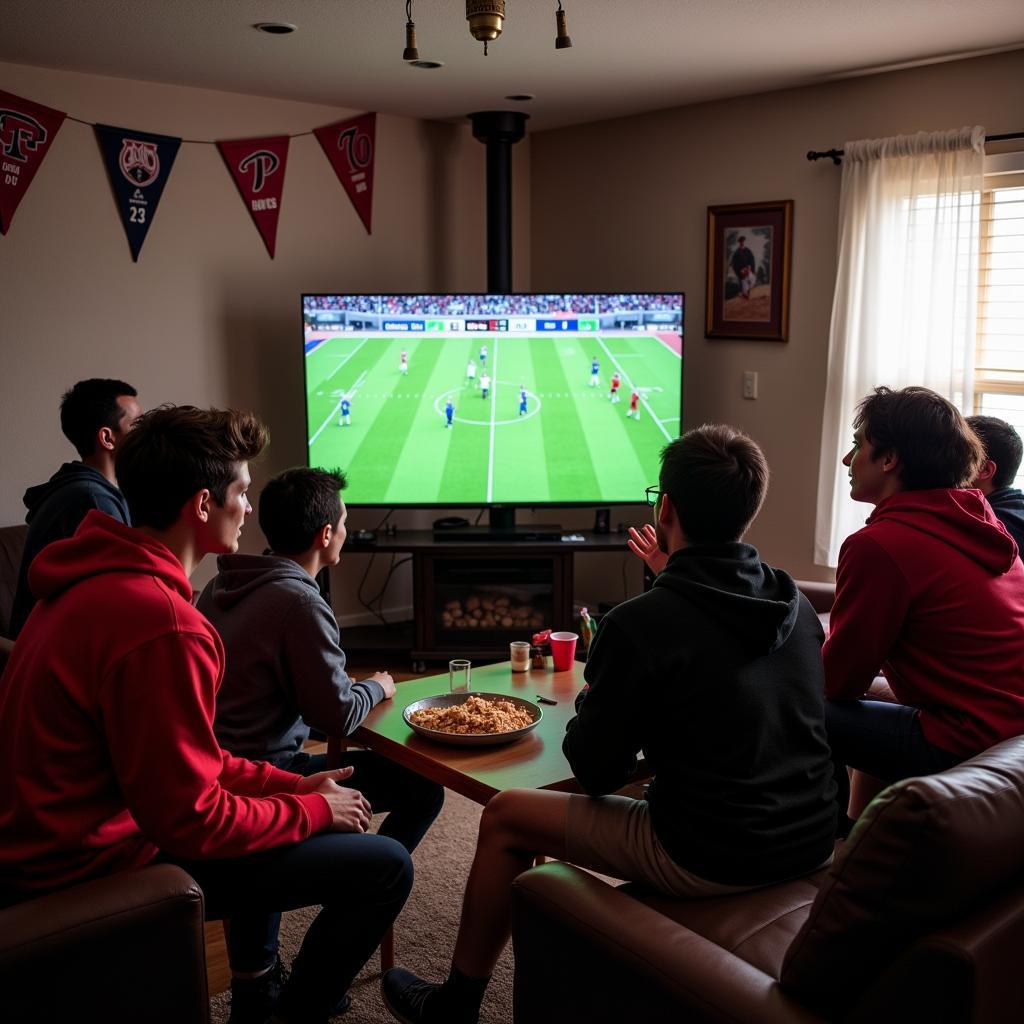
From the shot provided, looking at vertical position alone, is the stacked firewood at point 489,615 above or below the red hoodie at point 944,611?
below

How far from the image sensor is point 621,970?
1.60m

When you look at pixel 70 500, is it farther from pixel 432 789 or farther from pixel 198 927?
pixel 198 927

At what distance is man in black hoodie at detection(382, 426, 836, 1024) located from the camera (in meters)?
1.75

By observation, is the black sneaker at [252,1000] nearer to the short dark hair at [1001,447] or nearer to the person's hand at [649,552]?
the person's hand at [649,552]

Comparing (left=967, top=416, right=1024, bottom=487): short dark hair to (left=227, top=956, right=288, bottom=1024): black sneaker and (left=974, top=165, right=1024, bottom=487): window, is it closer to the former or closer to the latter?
(left=974, top=165, right=1024, bottom=487): window

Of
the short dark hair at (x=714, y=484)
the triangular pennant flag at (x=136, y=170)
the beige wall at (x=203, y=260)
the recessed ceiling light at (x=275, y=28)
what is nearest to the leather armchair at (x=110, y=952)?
the short dark hair at (x=714, y=484)

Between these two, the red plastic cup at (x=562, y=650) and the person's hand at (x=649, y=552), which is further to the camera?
the red plastic cup at (x=562, y=650)

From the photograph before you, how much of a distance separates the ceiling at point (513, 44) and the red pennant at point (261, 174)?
0.75 feet

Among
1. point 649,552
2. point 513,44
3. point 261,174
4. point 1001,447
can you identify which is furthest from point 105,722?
point 261,174

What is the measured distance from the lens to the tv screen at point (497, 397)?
490 cm

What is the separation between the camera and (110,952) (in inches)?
61.6

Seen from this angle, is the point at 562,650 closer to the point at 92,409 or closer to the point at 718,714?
the point at 718,714

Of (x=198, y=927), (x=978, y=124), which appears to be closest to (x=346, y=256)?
(x=978, y=124)

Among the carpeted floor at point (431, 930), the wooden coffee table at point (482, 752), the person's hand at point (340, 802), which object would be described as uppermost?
the person's hand at point (340, 802)
